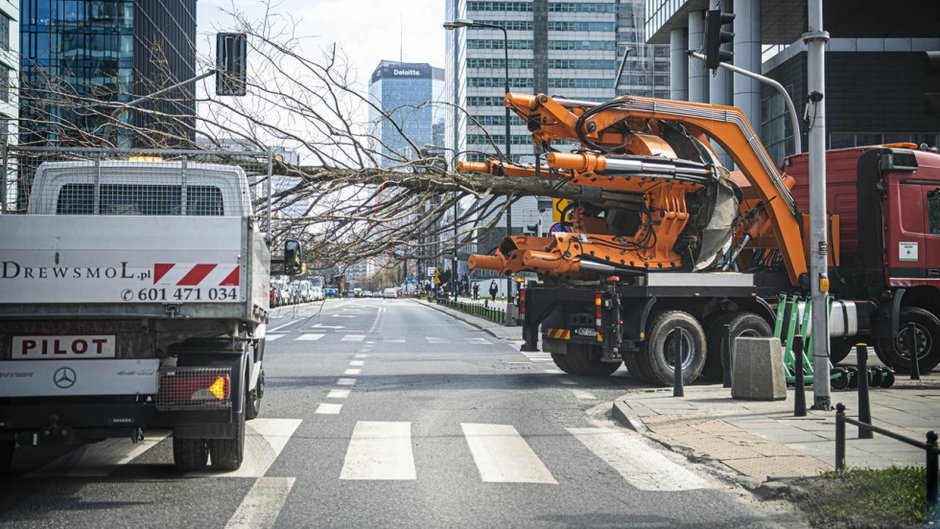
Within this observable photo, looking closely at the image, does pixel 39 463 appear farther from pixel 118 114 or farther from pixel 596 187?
pixel 596 187

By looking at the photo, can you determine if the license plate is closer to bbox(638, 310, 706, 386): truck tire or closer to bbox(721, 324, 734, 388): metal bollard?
bbox(721, 324, 734, 388): metal bollard

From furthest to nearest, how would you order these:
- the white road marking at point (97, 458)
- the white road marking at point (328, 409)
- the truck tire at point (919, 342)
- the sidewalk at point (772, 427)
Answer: the truck tire at point (919, 342) → the white road marking at point (328, 409) → the sidewalk at point (772, 427) → the white road marking at point (97, 458)

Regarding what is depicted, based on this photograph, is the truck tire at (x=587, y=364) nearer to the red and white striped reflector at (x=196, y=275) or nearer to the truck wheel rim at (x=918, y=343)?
the truck wheel rim at (x=918, y=343)

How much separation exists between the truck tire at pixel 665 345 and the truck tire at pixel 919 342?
12.4 feet

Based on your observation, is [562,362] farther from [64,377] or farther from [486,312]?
[486,312]

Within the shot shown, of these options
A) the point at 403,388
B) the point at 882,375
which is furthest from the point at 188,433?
the point at 882,375

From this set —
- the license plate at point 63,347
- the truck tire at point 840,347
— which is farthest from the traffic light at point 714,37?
the license plate at point 63,347

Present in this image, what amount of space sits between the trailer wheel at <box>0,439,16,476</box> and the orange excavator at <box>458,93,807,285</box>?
8477 millimetres

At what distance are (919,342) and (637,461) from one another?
9977mm

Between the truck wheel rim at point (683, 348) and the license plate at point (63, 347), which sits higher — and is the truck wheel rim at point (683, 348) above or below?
below

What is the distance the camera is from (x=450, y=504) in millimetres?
6750

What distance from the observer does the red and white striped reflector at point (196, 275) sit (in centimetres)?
680

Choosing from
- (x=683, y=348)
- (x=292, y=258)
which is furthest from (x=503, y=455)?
(x=683, y=348)

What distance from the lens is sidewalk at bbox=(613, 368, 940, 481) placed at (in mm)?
8047
